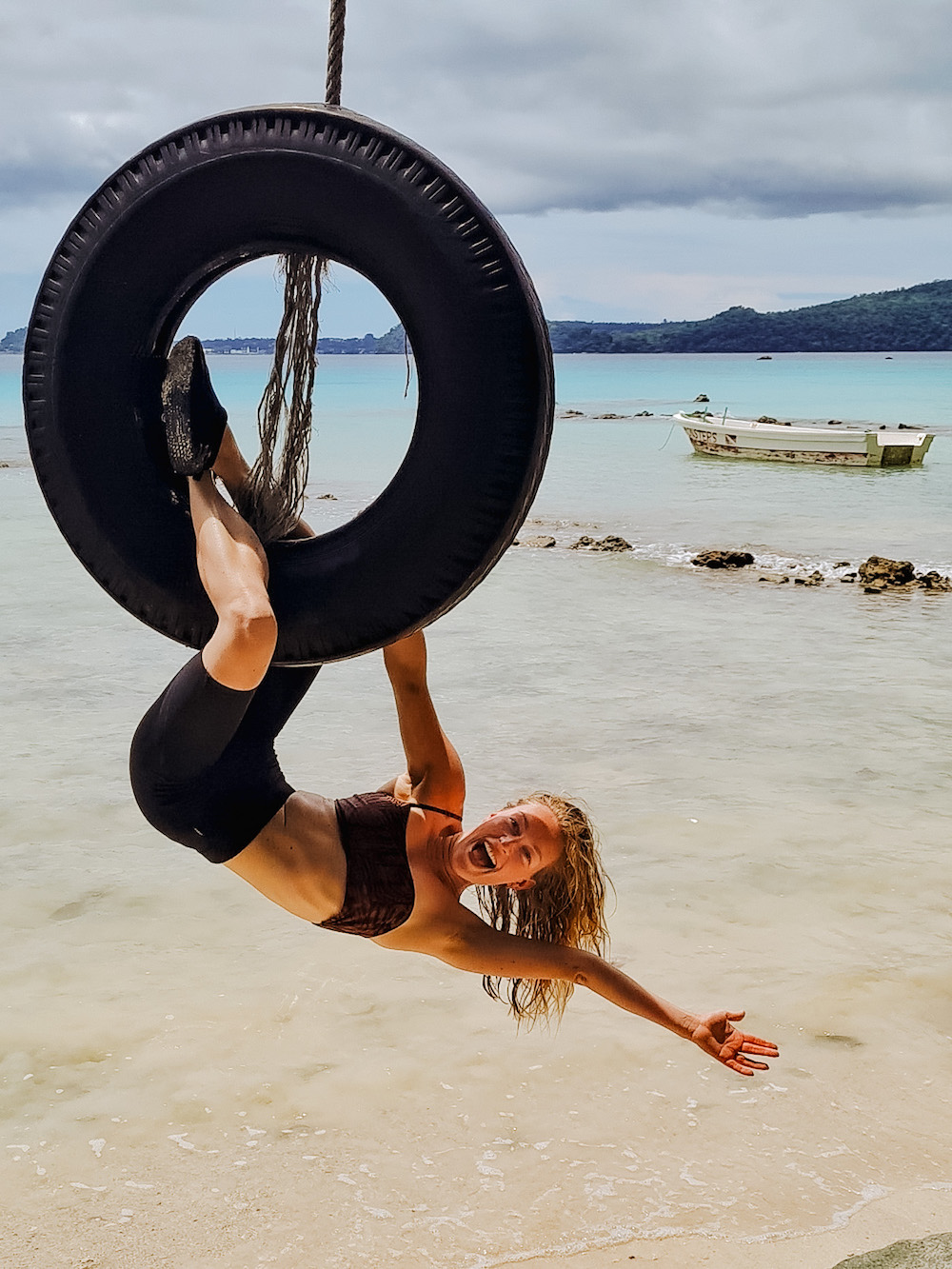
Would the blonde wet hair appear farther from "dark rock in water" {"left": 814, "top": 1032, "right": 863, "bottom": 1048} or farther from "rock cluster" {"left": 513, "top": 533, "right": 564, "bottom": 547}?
"rock cluster" {"left": 513, "top": 533, "right": 564, "bottom": 547}

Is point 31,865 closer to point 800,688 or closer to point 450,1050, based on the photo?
point 450,1050

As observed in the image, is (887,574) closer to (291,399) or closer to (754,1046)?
(754,1046)

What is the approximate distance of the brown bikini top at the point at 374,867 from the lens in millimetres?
2740

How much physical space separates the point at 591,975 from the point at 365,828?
58 centimetres

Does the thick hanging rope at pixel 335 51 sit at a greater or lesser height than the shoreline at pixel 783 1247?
greater

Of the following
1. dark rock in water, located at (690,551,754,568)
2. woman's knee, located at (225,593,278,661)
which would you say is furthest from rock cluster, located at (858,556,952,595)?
woman's knee, located at (225,593,278,661)

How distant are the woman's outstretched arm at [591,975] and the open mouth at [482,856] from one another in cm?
15

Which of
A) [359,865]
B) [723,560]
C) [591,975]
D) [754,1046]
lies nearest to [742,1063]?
[754,1046]

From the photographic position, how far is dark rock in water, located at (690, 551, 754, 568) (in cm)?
1265

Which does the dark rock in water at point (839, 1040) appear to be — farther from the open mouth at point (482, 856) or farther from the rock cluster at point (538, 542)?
the rock cluster at point (538, 542)

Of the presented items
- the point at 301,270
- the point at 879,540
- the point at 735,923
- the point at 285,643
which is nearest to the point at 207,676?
the point at 285,643

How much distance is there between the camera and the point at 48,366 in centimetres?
235

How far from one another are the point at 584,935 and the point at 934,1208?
1292mm

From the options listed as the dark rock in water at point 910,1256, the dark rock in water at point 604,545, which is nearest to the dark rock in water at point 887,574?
the dark rock in water at point 604,545
